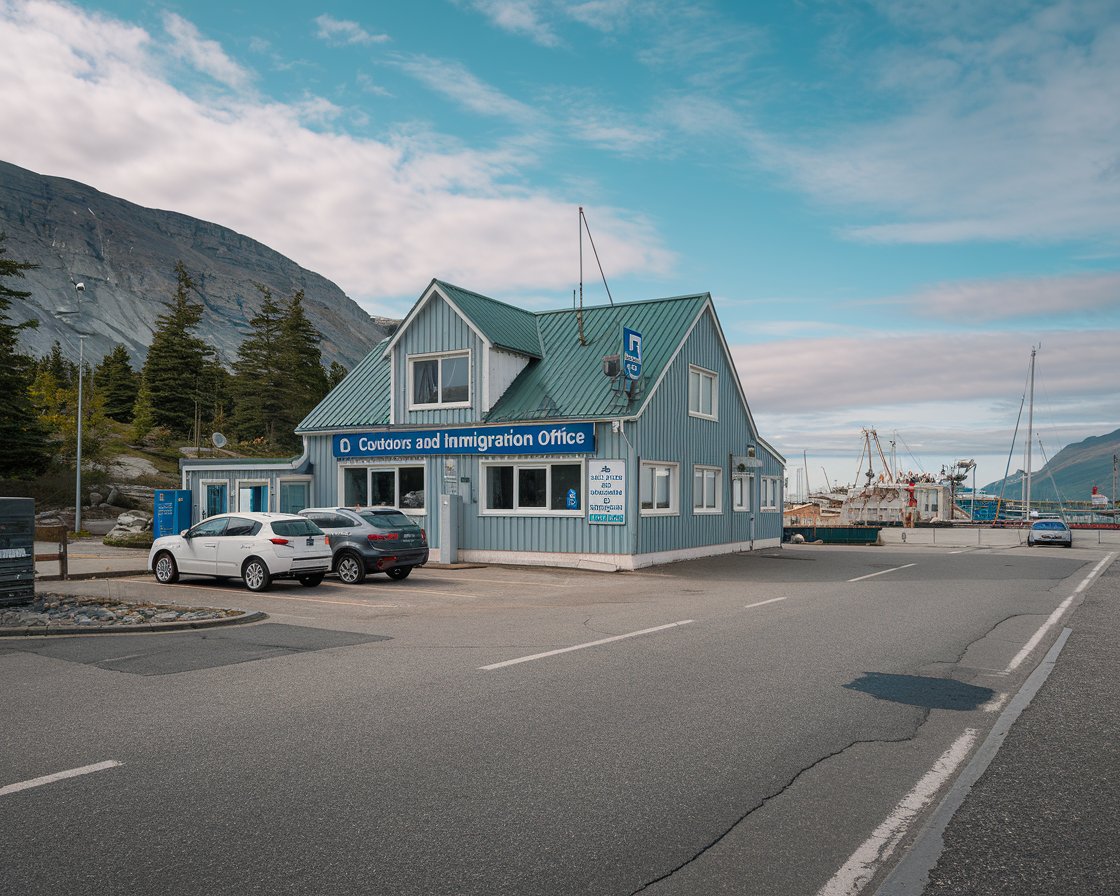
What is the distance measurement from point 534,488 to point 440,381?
4660 mm

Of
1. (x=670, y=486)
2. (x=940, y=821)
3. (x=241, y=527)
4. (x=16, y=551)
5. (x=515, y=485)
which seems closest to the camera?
(x=940, y=821)

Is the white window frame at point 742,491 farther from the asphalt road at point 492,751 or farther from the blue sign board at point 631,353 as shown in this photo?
the asphalt road at point 492,751

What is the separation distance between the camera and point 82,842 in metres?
4.77

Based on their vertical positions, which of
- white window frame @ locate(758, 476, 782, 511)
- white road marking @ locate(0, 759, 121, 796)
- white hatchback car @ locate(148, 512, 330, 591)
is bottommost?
white road marking @ locate(0, 759, 121, 796)

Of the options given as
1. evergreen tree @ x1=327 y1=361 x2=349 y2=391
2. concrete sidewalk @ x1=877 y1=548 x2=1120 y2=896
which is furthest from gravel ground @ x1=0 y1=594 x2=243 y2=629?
evergreen tree @ x1=327 y1=361 x2=349 y2=391

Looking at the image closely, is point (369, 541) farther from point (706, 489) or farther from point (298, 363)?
point (298, 363)

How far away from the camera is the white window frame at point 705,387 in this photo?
90.8 ft

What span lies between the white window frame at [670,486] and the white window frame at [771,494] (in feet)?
26.7

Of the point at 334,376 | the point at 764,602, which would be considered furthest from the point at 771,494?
the point at 334,376

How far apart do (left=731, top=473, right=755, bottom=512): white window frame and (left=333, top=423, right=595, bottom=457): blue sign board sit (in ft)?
28.8

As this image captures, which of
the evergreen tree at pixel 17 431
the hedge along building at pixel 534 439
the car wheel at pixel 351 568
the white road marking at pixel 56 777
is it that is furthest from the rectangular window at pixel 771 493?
the evergreen tree at pixel 17 431

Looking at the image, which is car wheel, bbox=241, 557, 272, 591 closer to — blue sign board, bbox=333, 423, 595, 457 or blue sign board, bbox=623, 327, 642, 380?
blue sign board, bbox=333, 423, 595, 457

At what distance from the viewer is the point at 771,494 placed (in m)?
35.1

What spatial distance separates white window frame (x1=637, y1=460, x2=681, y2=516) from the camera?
78.9 feet
